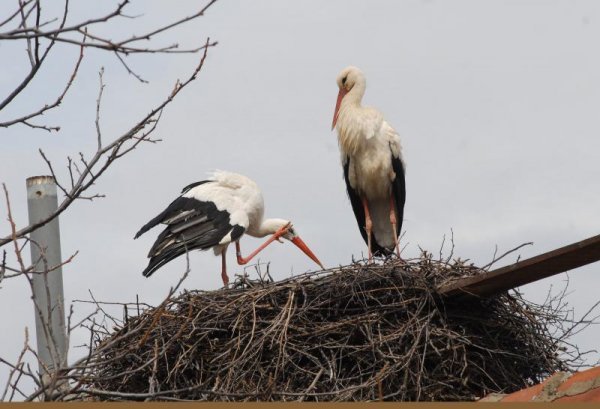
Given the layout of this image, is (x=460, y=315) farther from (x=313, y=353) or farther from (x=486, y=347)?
(x=313, y=353)

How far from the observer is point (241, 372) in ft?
19.5

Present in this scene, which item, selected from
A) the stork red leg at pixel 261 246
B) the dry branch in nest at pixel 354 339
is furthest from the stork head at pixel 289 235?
the dry branch in nest at pixel 354 339

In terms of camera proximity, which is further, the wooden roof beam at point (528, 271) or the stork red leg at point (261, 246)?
the stork red leg at point (261, 246)

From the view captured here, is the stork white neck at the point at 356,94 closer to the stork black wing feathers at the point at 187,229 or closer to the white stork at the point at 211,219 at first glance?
the white stork at the point at 211,219

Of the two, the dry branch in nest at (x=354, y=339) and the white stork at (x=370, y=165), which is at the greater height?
the white stork at (x=370, y=165)

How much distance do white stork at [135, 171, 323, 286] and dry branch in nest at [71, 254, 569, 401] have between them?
118cm

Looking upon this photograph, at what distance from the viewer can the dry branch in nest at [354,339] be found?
19.5 feet

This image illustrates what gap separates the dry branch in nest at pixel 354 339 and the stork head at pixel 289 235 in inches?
91.6

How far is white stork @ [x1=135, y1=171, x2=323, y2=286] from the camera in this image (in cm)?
766

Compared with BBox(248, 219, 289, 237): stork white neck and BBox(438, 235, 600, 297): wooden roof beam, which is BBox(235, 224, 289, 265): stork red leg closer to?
BBox(248, 219, 289, 237): stork white neck

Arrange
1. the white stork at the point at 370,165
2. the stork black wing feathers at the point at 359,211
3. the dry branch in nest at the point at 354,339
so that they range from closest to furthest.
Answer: the dry branch in nest at the point at 354,339 < the white stork at the point at 370,165 < the stork black wing feathers at the point at 359,211

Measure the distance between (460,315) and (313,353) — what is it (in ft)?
2.94

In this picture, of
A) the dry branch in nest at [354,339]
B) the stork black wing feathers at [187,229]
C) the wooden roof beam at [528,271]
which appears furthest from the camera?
the stork black wing feathers at [187,229]

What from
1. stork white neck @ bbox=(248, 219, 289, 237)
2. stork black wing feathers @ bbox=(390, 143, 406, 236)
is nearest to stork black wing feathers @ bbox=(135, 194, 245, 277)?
stork white neck @ bbox=(248, 219, 289, 237)
